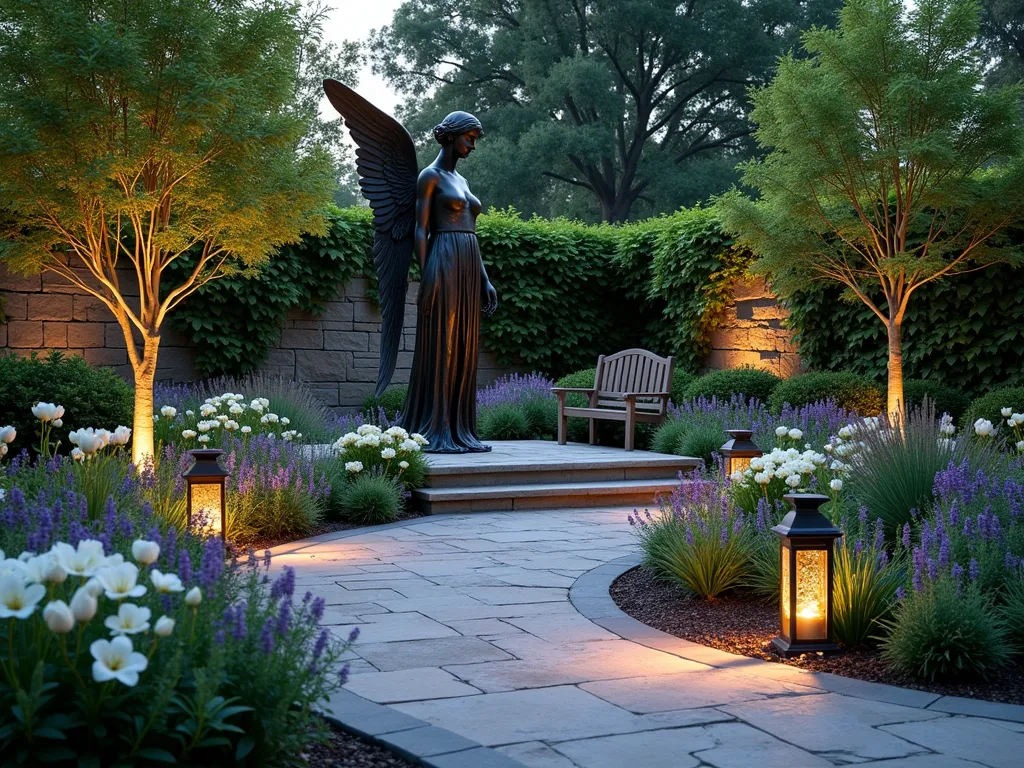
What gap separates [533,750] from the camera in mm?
2791

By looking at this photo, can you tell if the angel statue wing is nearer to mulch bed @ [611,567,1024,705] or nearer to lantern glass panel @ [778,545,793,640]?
mulch bed @ [611,567,1024,705]

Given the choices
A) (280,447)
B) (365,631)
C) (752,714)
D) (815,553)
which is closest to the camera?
(752,714)

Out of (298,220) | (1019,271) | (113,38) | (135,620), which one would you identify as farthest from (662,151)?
(135,620)

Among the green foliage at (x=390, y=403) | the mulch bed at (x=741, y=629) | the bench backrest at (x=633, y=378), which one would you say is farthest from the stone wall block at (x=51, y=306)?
the mulch bed at (x=741, y=629)

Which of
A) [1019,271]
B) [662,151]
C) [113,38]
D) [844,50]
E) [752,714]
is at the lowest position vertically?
[752,714]

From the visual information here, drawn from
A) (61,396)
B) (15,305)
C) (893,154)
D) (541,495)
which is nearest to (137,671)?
(61,396)

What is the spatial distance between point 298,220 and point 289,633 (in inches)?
210

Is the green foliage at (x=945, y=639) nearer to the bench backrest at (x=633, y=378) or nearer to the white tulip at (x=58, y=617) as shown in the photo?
the white tulip at (x=58, y=617)

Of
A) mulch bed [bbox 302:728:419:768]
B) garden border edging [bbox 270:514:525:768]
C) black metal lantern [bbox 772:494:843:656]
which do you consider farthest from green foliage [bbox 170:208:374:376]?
mulch bed [bbox 302:728:419:768]

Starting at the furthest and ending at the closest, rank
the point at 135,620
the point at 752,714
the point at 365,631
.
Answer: the point at 365,631 → the point at 752,714 → the point at 135,620

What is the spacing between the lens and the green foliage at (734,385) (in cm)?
1112

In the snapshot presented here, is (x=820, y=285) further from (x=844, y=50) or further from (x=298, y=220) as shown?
(x=298, y=220)

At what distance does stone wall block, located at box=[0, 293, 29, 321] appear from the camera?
36.2ft

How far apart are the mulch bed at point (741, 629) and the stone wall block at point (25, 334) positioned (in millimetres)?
8498
